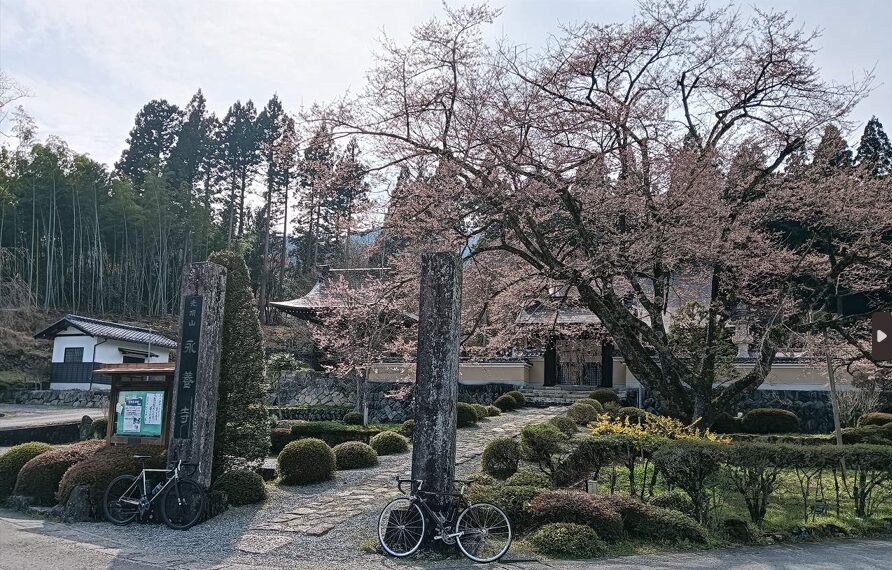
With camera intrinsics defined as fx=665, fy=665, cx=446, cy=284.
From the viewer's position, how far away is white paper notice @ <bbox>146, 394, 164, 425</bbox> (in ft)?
30.3

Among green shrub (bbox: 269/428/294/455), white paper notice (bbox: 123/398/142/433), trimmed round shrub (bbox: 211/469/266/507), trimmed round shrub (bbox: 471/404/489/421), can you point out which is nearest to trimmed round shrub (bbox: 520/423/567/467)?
trimmed round shrub (bbox: 211/469/266/507)

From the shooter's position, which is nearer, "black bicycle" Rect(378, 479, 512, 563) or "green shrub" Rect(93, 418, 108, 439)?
"black bicycle" Rect(378, 479, 512, 563)

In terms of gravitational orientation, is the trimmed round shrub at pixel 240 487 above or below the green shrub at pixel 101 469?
below

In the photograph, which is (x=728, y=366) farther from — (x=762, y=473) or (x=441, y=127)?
(x=441, y=127)

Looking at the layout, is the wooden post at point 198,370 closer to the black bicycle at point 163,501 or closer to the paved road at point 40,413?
the black bicycle at point 163,501

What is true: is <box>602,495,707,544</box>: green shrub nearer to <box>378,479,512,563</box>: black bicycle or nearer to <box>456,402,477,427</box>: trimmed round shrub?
<box>378,479,512,563</box>: black bicycle

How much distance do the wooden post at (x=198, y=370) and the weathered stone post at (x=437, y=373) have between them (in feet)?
10.2

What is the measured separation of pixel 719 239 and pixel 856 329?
18.4 feet

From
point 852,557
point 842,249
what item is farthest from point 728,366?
point 852,557

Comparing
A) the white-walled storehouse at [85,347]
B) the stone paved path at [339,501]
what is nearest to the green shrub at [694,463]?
the stone paved path at [339,501]

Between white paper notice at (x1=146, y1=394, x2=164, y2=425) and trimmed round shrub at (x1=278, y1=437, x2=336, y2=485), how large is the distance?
6.50ft

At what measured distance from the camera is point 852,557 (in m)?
6.90

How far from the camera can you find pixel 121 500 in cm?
792

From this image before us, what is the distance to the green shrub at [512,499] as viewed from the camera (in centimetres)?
725
